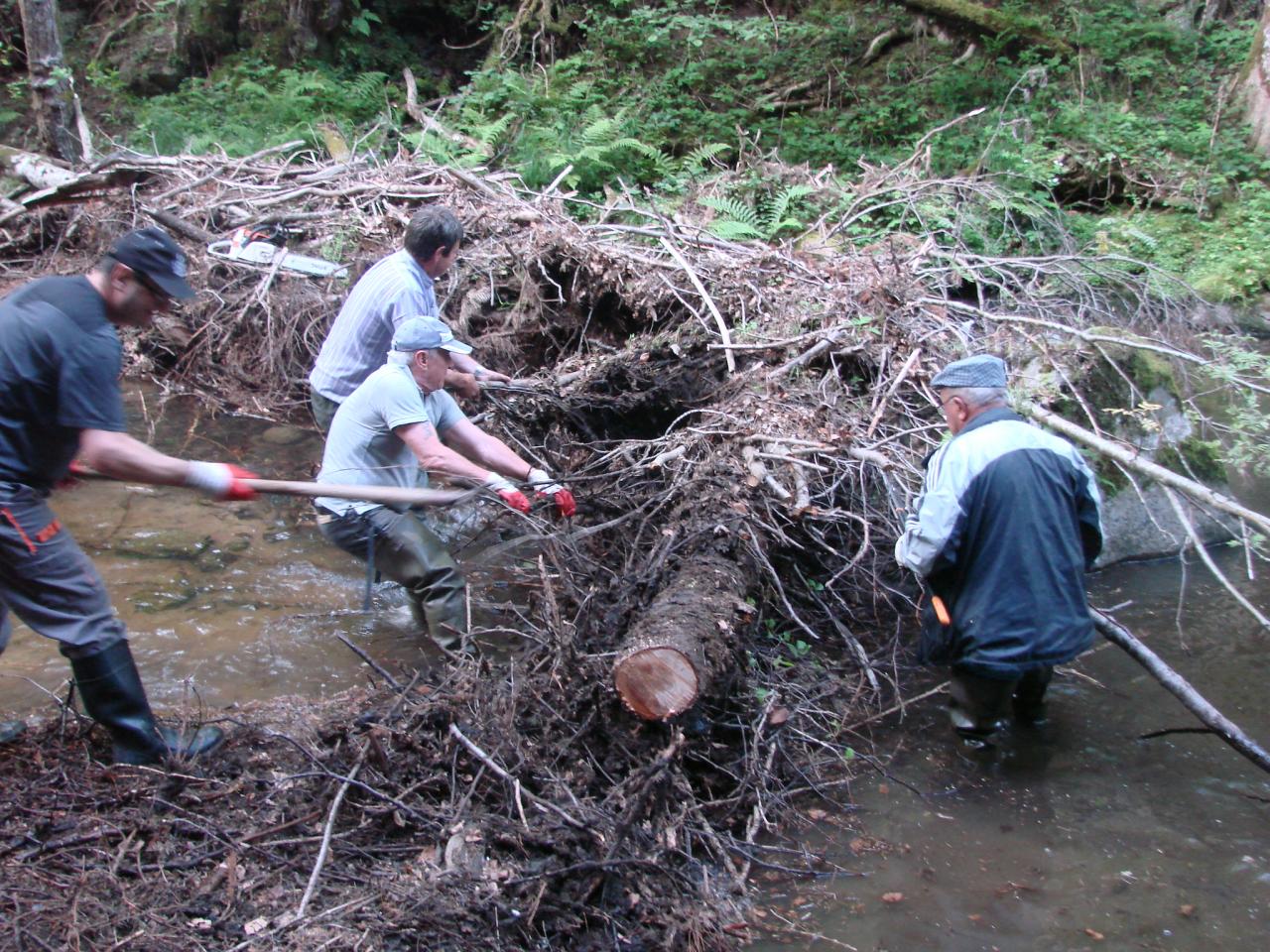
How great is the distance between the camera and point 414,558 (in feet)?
15.8

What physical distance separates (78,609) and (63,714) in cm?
58

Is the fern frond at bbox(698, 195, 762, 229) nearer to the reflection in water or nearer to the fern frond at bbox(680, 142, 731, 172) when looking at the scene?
the fern frond at bbox(680, 142, 731, 172)

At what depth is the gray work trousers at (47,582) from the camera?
11.2 ft

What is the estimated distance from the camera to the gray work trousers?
3.43 metres

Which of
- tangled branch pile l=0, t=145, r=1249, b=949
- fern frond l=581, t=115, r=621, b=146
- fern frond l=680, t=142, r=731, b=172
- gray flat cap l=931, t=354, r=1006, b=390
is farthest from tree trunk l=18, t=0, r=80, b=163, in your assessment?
gray flat cap l=931, t=354, r=1006, b=390

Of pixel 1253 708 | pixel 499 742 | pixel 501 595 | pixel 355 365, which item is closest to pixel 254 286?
pixel 355 365

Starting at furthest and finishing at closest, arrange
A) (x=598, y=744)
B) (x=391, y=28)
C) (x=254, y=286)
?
(x=391, y=28) → (x=254, y=286) → (x=598, y=744)

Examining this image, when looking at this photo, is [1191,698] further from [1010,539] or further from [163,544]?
[163,544]

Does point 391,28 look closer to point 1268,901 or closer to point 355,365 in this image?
point 355,365

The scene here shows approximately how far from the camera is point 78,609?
360 centimetres

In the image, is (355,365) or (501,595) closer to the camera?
(355,365)

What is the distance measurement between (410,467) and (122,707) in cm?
170

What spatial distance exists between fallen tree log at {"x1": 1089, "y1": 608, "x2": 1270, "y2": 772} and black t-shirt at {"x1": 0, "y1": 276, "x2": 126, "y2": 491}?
4128mm

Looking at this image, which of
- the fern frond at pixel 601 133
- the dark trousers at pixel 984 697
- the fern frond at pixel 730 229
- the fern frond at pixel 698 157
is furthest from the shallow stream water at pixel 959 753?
the fern frond at pixel 698 157
